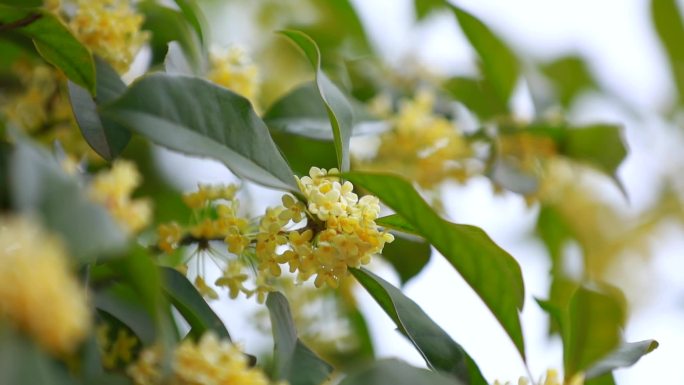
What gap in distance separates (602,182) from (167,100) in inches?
45.9

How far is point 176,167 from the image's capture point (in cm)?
107

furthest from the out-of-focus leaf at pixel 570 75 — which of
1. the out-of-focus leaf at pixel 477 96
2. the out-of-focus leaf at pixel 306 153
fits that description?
the out-of-focus leaf at pixel 306 153

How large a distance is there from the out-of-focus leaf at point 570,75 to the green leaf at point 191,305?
44.1 inches

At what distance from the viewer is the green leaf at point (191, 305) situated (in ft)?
1.85

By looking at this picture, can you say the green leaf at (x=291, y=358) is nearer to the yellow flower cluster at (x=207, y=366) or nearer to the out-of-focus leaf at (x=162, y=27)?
the yellow flower cluster at (x=207, y=366)

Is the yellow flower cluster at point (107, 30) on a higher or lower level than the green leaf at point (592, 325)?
higher

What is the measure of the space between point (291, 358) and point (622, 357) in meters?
0.24

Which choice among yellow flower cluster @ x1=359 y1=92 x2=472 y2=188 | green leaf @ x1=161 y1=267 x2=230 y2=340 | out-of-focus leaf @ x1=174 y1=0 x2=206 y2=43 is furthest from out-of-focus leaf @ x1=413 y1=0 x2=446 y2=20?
green leaf @ x1=161 y1=267 x2=230 y2=340

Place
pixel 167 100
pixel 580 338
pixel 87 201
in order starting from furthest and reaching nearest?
pixel 580 338
pixel 167 100
pixel 87 201

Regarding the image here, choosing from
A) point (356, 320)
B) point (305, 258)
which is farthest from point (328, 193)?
point (356, 320)

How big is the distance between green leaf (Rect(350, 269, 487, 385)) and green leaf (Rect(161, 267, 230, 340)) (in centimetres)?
11

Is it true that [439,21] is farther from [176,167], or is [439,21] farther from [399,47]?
[176,167]

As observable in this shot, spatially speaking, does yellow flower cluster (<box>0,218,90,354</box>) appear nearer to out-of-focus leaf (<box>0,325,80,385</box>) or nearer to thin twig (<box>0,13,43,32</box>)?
out-of-focus leaf (<box>0,325,80,385</box>)

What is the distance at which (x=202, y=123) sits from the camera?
22.3 inches
